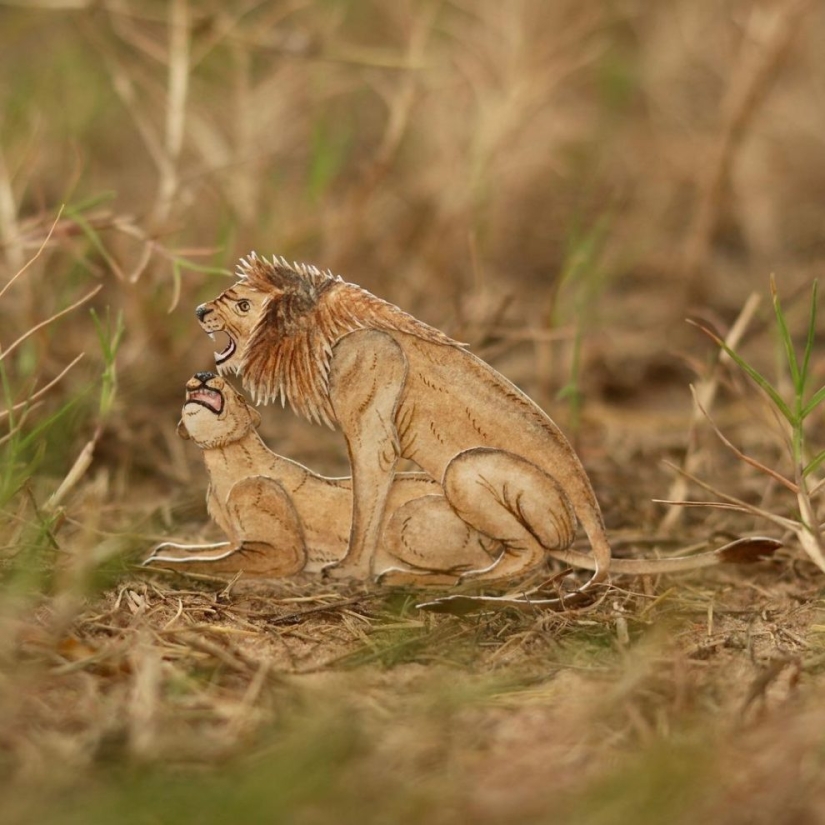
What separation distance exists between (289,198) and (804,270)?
240 cm

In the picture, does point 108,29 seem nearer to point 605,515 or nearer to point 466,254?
point 466,254

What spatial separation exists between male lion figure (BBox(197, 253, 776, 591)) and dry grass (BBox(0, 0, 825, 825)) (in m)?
0.18

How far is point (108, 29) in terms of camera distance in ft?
21.6

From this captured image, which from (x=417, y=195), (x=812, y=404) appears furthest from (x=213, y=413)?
(x=417, y=195)

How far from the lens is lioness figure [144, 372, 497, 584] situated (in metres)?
2.50

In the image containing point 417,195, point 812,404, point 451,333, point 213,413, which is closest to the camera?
point 812,404

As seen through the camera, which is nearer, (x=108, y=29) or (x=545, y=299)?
(x=545, y=299)

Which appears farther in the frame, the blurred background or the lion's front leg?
the blurred background

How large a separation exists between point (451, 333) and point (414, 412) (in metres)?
1.05

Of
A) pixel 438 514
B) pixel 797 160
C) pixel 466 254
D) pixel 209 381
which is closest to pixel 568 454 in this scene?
pixel 438 514

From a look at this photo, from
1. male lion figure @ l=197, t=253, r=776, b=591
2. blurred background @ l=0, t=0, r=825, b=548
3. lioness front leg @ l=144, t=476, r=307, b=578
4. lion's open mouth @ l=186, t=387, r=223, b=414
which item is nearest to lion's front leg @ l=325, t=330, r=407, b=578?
male lion figure @ l=197, t=253, r=776, b=591

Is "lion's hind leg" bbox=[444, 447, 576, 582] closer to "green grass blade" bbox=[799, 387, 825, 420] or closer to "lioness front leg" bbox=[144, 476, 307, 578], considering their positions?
"lioness front leg" bbox=[144, 476, 307, 578]

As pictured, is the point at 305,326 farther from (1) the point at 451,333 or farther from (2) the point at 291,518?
(1) the point at 451,333

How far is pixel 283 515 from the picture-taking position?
99.2 inches
